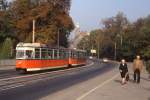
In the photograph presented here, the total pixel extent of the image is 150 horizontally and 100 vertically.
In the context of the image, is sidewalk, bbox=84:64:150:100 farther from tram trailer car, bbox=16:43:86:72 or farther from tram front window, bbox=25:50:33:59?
tram front window, bbox=25:50:33:59

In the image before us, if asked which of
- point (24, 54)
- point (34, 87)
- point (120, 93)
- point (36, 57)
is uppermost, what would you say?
point (24, 54)

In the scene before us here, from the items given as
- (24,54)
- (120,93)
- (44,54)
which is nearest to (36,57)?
(24,54)

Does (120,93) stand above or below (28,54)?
below

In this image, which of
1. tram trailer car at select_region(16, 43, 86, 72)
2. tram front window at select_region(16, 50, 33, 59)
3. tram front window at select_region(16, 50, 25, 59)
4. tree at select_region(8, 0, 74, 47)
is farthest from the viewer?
tree at select_region(8, 0, 74, 47)

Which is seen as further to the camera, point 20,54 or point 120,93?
point 20,54

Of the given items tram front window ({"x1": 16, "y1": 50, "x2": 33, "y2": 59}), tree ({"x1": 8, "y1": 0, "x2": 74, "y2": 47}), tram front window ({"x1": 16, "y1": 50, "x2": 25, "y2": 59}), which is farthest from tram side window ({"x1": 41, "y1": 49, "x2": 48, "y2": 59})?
tree ({"x1": 8, "y1": 0, "x2": 74, "y2": 47})

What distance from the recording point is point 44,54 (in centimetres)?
4356

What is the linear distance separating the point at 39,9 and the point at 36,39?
6292 millimetres

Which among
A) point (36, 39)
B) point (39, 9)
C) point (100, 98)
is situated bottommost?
point (100, 98)

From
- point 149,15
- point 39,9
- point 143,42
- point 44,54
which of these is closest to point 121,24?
point 149,15

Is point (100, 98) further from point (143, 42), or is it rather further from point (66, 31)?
point (143, 42)

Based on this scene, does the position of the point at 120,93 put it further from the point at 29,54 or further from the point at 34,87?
the point at 29,54

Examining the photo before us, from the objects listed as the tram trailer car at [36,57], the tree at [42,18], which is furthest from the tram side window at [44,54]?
the tree at [42,18]

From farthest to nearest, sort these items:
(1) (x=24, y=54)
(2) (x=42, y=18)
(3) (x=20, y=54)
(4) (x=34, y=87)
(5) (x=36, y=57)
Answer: (2) (x=42, y=18) < (5) (x=36, y=57) < (3) (x=20, y=54) < (1) (x=24, y=54) < (4) (x=34, y=87)
